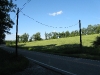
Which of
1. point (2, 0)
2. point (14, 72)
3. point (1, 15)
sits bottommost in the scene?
point (14, 72)

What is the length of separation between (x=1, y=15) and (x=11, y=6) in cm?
580

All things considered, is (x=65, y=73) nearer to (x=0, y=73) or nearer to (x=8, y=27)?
(x=0, y=73)

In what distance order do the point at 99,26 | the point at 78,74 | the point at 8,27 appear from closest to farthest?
the point at 78,74, the point at 8,27, the point at 99,26

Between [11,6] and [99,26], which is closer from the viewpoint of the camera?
[11,6]

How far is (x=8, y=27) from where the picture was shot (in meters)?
37.6

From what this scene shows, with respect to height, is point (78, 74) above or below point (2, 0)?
below

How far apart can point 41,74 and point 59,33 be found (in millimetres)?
136287

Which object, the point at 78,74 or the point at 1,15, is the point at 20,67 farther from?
the point at 1,15

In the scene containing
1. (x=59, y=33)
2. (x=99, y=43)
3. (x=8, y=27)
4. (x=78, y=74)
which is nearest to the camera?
(x=78, y=74)

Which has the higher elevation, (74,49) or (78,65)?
(74,49)

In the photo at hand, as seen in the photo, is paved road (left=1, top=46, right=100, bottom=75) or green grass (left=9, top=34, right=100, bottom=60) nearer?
paved road (left=1, top=46, right=100, bottom=75)

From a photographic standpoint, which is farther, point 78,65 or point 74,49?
point 74,49

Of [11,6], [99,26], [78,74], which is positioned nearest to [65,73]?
[78,74]

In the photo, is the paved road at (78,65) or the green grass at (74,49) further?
the green grass at (74,49)
